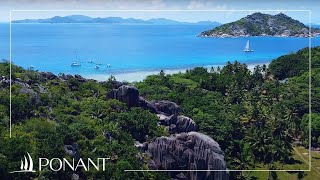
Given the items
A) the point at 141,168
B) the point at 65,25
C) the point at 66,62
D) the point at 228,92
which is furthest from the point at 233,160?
the point at 65,25

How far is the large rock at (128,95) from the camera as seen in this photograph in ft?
60.6

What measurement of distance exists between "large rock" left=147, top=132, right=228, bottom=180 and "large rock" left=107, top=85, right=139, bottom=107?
3583mm

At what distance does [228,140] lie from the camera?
61.7 ft

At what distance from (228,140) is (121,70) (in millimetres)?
18710

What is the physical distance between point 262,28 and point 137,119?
6551 centimetres

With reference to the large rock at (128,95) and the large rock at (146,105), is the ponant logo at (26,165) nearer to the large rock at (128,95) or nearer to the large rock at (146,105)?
the large rock at (128,95)

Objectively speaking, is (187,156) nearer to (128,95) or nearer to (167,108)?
(128,95)

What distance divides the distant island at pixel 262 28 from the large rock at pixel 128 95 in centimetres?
6077

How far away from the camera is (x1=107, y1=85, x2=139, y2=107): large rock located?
1847 centimetres

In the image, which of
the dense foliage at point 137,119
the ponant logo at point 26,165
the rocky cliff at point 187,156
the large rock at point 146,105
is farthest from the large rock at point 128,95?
the ponant logo at point 26,165

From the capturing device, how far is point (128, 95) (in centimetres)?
1848

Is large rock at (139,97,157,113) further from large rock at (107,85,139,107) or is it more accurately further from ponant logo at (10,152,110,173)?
ponant logo at (10,152,110,173)

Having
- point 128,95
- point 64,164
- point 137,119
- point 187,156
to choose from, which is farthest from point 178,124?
point 64,164

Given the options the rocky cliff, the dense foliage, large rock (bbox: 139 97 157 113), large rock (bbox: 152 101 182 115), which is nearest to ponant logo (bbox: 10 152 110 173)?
the dense foliage
